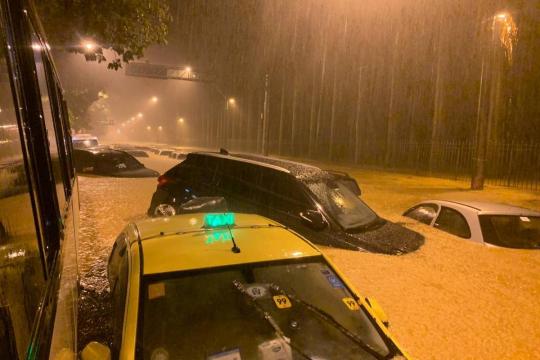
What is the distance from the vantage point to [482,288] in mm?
4922

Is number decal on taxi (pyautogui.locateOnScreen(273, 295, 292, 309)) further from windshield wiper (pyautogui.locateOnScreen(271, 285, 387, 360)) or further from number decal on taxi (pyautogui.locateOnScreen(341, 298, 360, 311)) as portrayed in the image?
number decal on taxi (pyautogui.locateOnScreen(341, 298, 360, 311))

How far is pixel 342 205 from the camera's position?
6.54 meters

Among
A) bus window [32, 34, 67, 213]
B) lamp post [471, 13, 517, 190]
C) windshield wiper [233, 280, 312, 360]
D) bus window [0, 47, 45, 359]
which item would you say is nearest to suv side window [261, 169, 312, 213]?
bus window [32, 34, 67, 213]

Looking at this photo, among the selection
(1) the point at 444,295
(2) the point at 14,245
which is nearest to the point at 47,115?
(2) the point at 14,245

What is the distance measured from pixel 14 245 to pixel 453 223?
706 cm

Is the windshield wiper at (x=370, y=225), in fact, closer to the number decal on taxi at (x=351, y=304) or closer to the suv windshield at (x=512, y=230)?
the suv windshield at (x=512, y=230)

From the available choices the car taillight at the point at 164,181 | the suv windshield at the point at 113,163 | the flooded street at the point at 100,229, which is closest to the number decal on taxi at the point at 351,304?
the flooded street at the point at 100,229

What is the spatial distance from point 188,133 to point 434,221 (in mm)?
83918

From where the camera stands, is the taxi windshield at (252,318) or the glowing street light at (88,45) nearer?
the taxi windshield at (252,318)

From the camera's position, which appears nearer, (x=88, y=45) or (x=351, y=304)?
(x=351, y=304)

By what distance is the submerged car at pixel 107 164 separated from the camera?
18531 millimetres

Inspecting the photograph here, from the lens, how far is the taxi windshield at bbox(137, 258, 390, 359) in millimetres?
2441

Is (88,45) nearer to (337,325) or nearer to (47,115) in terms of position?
(47,115)

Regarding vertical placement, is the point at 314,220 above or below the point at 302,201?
below
